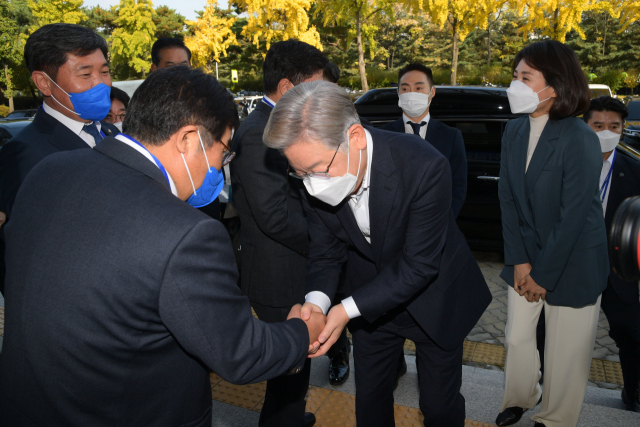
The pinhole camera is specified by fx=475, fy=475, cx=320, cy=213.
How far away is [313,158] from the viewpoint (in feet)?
5.98

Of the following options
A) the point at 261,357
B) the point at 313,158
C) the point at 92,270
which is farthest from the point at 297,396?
the point at 92,270

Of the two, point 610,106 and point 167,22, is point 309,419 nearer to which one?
point 610,106

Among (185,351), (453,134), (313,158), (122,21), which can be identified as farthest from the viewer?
(122,21)

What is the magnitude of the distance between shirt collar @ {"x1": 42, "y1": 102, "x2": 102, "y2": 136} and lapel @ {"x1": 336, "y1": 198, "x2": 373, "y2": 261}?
5.28 ft

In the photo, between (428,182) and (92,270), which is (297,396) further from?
(92,270)

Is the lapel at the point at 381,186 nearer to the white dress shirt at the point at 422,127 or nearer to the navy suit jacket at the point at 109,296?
the navy suit jacket at the point at 109,296

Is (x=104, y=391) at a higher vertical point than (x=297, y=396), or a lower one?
higher

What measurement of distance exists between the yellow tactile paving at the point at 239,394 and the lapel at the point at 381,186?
5.56 ft

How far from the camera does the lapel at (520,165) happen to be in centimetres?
258

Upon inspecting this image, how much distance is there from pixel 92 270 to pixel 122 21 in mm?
38618

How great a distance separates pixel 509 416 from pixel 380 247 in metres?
1.51

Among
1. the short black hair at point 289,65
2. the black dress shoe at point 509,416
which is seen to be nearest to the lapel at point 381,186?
the short black hair at point 289,65

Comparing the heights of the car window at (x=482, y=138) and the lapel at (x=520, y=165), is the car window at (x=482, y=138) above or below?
below

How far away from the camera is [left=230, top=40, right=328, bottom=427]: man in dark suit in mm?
2406
